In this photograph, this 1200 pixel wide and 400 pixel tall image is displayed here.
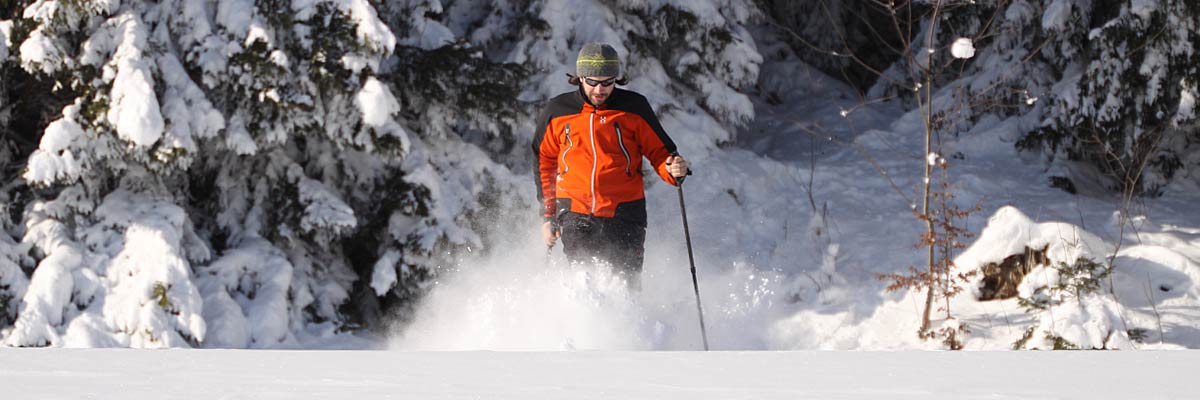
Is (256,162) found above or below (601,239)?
below

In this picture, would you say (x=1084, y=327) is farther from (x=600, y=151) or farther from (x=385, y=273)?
(x=385, y=273)

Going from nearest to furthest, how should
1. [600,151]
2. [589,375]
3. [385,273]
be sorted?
[589,375]
[600,151]
[385,273]

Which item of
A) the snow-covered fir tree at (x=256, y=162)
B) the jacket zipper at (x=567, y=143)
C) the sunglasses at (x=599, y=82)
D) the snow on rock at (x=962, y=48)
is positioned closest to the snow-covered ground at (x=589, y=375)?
the sunglasses at (x=599, y=82)

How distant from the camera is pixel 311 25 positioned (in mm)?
8375

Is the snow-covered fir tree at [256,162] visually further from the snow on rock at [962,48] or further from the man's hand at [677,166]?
the snow on rock at [962,48]

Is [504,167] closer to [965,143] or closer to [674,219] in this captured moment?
[674,219]

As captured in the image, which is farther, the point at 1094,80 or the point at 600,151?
the point at 1094,80

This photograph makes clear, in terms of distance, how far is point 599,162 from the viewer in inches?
275

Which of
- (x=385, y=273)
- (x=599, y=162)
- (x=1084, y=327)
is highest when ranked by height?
(x=599, y=162)

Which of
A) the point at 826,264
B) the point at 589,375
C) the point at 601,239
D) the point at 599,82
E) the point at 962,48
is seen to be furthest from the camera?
the point at 826,264

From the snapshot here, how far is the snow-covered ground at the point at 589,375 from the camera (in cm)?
312

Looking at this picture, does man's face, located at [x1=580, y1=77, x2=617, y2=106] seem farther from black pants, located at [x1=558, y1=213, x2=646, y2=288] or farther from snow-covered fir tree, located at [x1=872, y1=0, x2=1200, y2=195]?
snow-covered fir tree, located at [x1=872, y1=0, x2=1200, y2=195]

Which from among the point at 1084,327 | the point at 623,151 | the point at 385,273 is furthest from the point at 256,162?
the point at 1084,327

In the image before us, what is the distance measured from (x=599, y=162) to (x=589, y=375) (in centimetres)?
360
